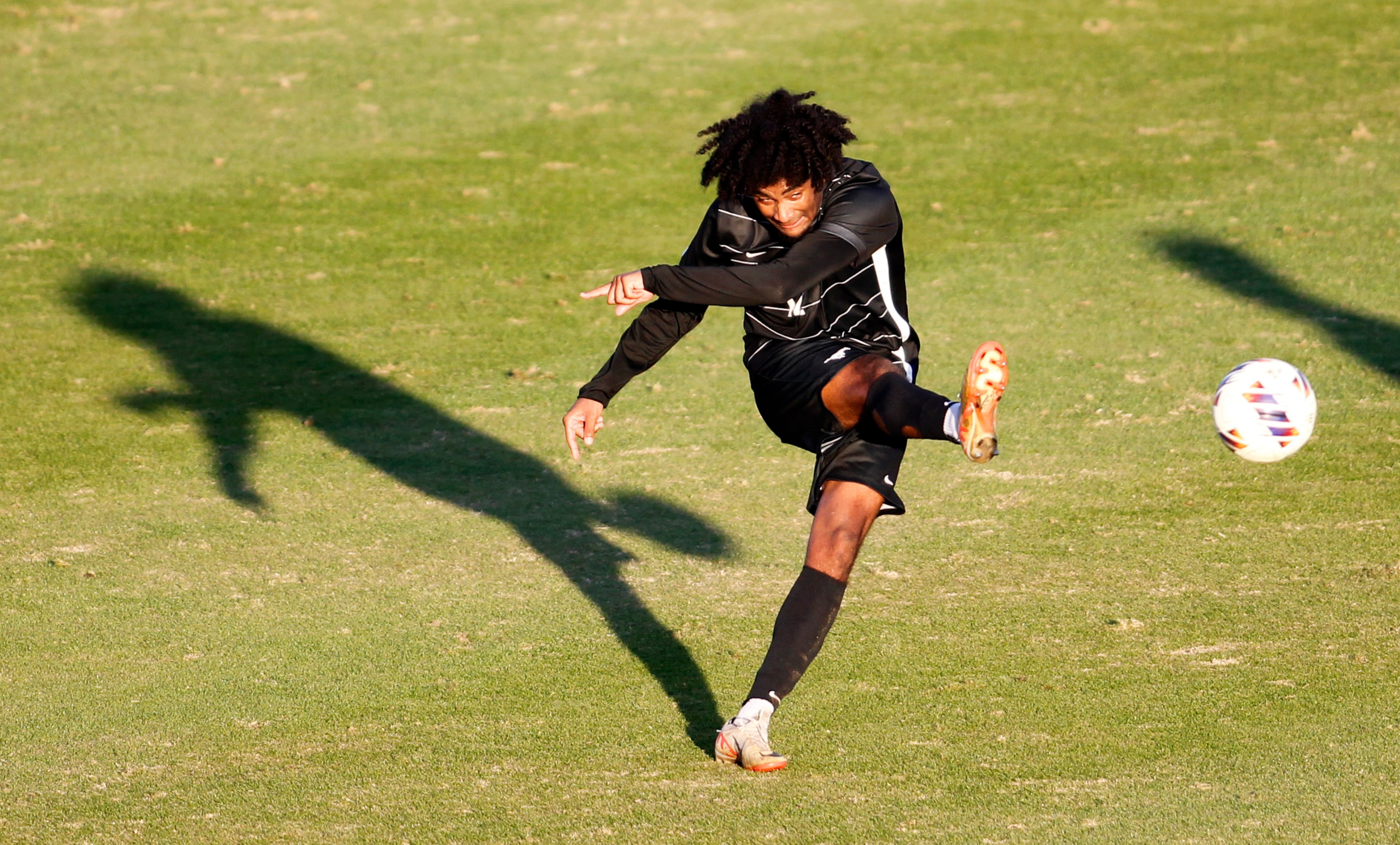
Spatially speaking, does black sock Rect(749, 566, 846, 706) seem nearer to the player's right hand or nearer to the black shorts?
the black shorts

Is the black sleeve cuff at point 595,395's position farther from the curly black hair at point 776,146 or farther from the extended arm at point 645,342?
the curly black hair at point 776,146

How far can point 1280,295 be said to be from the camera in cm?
985

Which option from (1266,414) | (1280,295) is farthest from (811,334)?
(1280,295)

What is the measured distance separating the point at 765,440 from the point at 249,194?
5911 mm

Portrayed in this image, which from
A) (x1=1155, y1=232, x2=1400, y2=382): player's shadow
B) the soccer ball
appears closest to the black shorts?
the soccer ball

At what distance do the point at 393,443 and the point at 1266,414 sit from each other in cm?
470

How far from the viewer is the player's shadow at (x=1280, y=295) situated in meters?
8.95

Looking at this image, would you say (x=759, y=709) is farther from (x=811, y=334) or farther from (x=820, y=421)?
(x=811, y=334)

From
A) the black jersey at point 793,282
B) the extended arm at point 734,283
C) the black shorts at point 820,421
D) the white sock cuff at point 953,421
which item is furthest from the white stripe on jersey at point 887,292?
the white sock cuff at point 953,421

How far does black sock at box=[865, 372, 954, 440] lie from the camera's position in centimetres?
432

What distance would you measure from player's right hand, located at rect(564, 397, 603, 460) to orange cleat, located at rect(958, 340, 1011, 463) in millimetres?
1372

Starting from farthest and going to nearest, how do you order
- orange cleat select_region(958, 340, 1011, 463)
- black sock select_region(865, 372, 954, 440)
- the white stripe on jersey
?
the white stripe on jersey
black sock select_region(865, 372, 954, 440)
orange cleat select_region(958, 340, 1011, 463)

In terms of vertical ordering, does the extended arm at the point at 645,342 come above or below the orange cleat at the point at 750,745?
above

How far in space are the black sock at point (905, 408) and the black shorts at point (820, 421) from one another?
92 mm
